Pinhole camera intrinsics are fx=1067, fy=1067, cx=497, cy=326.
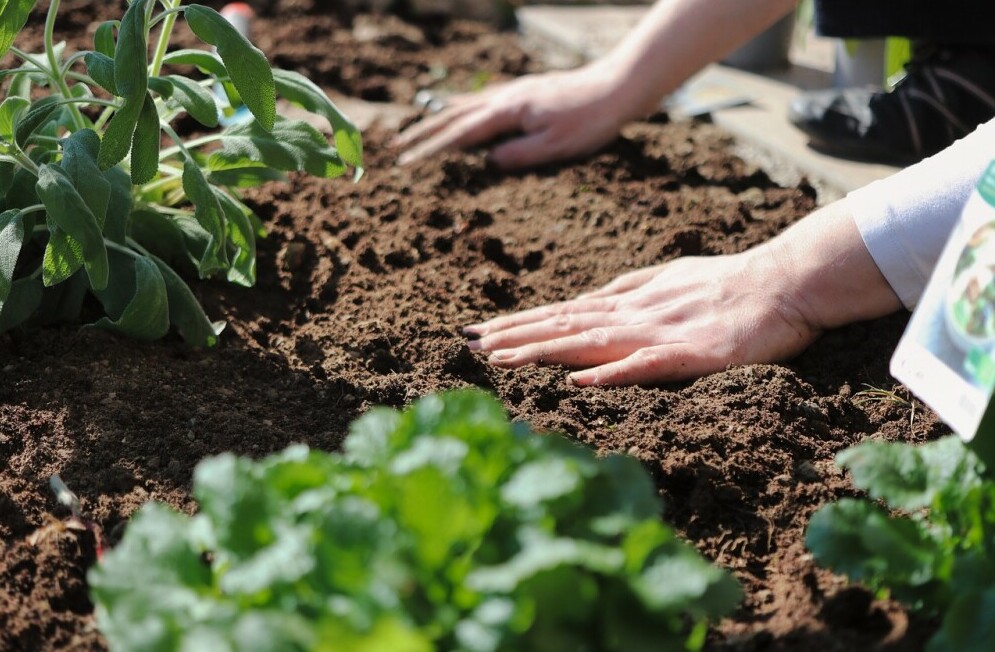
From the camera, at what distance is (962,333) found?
1316mm

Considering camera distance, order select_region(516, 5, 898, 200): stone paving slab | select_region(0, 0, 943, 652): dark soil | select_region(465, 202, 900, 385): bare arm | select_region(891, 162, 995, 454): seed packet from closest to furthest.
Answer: select_region(891, 162, 995, 454): seed packet → select_region(0, 0, 943, 652): dark soil → select_region(465, 202, 900, 385): bare arm → select_region(516, 5, 898, 200): stone paving slab

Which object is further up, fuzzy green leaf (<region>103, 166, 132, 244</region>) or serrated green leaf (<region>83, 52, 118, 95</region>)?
serrated green leaf (<region>83, 52, 118, 95</region>)

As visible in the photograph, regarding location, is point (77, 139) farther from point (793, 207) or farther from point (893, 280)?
point (793, 207)

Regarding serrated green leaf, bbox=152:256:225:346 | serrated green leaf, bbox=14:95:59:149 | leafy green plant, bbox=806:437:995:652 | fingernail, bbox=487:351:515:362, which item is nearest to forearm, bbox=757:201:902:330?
fingernail, bbox=487:351:515:362

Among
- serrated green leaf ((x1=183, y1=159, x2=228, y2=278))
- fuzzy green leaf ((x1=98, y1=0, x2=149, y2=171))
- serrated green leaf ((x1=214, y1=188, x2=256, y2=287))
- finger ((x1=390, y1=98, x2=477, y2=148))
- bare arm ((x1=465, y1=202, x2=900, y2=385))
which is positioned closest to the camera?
fuzzy green leaf ((x1=98, y1=0, x2=149, y2=171))

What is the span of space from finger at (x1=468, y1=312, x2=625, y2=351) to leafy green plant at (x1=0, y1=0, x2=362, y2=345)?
45cm

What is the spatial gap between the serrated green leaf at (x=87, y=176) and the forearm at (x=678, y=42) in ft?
5.61

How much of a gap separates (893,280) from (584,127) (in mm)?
1356

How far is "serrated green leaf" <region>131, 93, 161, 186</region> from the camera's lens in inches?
69.2

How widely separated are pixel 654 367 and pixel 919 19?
5.43 ft

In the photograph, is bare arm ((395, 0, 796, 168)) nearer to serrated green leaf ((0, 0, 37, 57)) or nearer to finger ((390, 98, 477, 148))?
finger ((390, 98, 477, 148))

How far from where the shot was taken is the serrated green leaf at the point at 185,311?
2020 mm

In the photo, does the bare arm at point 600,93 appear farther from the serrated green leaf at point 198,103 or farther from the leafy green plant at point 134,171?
the serrated green leaf at point 198,103

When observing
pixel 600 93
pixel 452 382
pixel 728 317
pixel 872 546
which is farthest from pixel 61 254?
pixel 600 93
